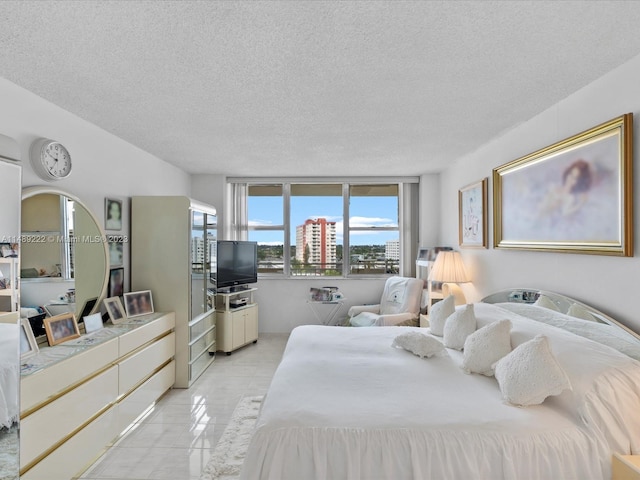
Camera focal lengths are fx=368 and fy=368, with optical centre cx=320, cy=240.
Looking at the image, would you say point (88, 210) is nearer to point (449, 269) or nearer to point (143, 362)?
point (143, 362)

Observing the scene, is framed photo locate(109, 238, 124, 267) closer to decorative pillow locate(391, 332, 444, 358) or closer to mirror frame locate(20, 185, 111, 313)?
mirror frame locate(20, 185, 111, 313)

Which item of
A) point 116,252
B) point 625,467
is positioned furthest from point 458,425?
point 116,252

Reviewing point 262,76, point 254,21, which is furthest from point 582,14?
point 262,76

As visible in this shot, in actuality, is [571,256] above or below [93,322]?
above

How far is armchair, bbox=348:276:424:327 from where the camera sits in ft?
14.9

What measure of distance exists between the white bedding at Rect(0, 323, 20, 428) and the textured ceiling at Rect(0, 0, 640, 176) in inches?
57.0

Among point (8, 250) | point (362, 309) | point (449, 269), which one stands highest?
point (8, 250)

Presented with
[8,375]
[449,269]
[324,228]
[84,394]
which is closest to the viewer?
[8,375]

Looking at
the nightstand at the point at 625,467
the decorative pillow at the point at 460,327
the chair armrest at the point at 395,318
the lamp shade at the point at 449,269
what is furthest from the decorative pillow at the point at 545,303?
the chair armrest at the point at 395,318

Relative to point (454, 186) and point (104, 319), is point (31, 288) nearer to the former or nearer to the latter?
point (104, 319)

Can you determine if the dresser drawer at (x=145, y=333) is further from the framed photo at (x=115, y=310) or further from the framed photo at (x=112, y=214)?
the framed photo at (x=112, y=214)

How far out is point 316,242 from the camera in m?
5.75

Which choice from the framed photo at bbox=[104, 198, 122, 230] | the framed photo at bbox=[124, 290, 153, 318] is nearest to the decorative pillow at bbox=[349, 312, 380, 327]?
the framed photo at bbox=[124, 290, 153, 318]

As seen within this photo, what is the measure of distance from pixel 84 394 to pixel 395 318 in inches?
127
